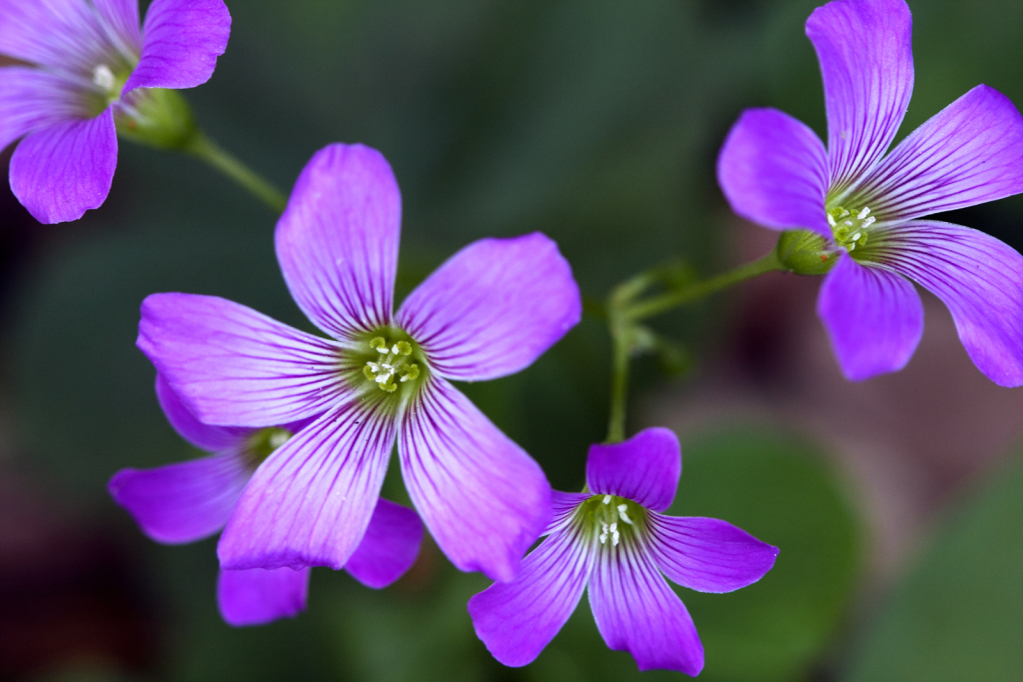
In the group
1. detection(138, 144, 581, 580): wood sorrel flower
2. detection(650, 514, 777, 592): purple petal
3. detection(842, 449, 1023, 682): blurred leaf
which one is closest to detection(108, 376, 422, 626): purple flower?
detection(138, 144, 581, 580): wood sorrel flower

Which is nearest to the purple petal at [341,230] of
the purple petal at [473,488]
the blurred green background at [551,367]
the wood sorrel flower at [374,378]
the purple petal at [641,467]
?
the wood sorrel flower at [374,378]

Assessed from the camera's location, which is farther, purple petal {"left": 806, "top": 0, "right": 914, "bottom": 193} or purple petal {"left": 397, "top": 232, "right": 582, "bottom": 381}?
purple petal {"left": 806, "top": 0, "right": 914, "bottom": 193}

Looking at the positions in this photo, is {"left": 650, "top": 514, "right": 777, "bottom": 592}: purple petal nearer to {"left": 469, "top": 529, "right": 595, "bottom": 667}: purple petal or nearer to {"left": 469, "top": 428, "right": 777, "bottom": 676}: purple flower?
{"left": 469, "top": 428, "right": 777, "bottom": 676}: purple flower

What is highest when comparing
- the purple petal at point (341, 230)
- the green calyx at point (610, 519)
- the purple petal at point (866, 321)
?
the purple petal at point (341, 230)

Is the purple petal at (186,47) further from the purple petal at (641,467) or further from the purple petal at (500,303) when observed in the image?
the purple petal at (641,467)

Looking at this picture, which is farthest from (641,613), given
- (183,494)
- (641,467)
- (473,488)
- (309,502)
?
(183,494)

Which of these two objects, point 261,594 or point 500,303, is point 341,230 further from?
point 261,594
